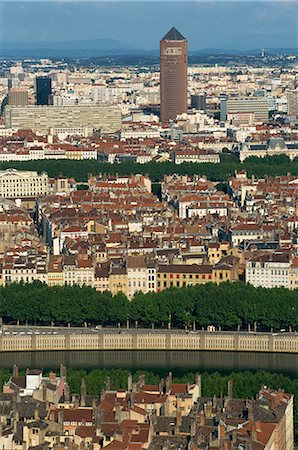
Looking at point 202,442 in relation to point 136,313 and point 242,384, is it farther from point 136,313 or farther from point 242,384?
point 136,313

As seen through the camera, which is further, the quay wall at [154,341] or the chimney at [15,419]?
the quay wall at [154,341]

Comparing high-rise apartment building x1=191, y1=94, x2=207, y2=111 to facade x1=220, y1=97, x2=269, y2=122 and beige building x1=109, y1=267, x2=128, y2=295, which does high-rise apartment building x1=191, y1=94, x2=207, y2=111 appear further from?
beige building x1=109, y1=267, x2=128, y2=295

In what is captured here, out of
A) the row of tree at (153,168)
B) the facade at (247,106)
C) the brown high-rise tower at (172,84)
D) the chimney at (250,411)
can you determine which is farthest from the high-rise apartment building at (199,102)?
the chimney at (250,411)

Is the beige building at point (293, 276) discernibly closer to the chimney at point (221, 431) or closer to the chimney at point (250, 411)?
the chimney at point (250, 411)

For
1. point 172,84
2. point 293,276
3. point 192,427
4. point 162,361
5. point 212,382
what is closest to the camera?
point 192,427

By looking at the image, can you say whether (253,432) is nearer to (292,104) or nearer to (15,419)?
(15,419)

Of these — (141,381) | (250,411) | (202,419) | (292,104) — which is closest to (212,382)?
(141,381)
